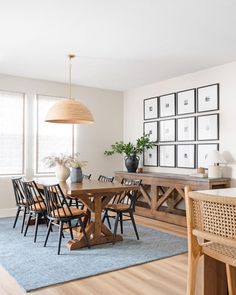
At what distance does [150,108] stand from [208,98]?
4.92 ft

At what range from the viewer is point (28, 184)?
171 inches

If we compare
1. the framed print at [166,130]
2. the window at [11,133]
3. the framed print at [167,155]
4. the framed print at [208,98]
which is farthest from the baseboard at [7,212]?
the framed print at [208,98]

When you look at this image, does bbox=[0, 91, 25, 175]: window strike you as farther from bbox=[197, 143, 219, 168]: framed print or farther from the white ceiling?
bbox=[197, 143, 219, 168]: framed print

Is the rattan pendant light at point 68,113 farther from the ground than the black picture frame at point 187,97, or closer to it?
closer to it

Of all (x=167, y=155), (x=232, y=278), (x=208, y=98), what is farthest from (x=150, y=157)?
(x=232, y=278)

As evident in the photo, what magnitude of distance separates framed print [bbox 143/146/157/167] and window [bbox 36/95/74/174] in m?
1.61

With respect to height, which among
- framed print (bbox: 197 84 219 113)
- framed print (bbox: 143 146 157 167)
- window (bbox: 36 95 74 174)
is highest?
framed print (bbox: 197 84 219 113)

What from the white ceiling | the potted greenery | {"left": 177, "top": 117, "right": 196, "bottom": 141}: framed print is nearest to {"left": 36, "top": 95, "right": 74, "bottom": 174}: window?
the white ceiling

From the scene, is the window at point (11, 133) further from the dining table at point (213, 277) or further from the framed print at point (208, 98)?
the dining table at point (213, 277)

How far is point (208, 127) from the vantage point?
5324 mm

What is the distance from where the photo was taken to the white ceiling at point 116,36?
3.15m

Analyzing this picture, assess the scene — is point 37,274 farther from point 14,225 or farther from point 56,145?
point 56,145

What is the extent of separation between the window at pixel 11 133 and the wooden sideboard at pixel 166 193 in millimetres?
2219

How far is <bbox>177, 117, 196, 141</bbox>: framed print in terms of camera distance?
5621 millimetres
